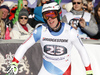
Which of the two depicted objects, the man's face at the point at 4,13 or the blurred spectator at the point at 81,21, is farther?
the man's face at the point at 4,13

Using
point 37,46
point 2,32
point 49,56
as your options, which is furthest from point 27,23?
point 49,56

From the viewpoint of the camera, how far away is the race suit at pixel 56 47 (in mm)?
3672

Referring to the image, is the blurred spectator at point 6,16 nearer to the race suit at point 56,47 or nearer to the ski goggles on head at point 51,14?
the race suit at point 56,47

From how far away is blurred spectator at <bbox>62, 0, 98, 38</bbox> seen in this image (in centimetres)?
507

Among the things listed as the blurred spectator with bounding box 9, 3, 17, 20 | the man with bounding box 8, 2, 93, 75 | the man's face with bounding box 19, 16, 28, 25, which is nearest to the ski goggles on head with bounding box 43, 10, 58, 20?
the man with bounding box 8, 2, 93, 75

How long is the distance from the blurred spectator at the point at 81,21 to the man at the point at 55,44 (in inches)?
56.4

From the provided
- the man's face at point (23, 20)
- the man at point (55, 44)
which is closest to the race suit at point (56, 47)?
the man at point (55, 44)

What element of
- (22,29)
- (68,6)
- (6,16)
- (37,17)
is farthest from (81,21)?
(6,16)

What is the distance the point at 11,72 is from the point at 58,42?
95 centimetres

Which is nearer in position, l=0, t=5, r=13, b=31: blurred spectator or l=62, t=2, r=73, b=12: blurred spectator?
l=0, t=5, r=13, b=31: blurred spectator

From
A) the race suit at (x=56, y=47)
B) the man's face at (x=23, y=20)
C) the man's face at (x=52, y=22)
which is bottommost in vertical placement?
the race suit at (x=56, y=47)

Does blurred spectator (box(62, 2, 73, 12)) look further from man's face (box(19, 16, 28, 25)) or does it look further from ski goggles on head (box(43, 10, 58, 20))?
ski goggles on head (box(43, 10, 58, 20))

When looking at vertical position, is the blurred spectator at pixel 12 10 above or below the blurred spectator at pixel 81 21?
above

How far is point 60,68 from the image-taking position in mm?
3744
